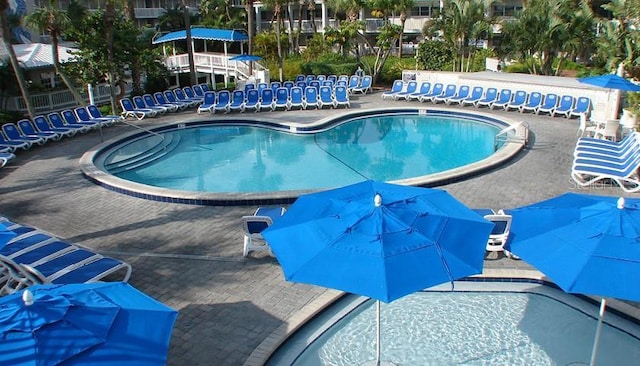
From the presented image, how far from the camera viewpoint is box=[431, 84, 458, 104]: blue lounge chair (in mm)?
21719

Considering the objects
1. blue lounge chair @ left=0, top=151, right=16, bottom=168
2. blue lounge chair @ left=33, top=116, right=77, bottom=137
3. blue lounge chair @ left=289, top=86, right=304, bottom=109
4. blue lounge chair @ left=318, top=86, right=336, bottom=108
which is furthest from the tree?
blue lounge chair @ left=0, top=151, right=16, bottom=168

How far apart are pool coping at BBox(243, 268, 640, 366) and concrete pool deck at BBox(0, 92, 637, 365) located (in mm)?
42

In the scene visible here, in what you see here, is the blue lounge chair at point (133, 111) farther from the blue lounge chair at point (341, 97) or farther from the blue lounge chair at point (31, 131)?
the blue lounge chair at point (341, 97)

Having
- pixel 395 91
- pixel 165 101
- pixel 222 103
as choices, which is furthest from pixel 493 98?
pixel 165 101

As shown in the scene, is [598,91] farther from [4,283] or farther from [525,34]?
[4,283]

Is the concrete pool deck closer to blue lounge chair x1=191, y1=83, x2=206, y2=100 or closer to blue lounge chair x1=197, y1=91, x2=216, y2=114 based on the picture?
blue lounge chair x1=197, y1=91, x2=216, y2=114

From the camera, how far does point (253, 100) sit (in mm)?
21891

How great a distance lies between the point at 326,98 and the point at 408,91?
→ 3.70 m

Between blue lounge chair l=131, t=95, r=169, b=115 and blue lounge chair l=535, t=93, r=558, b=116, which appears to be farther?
blue lounge chair l=131, t=95, r=169, b=115

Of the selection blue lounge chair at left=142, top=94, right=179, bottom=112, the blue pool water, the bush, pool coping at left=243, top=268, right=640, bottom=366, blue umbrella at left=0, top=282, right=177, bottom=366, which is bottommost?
pool coping at left=243, top=268, right=640, bottom=366

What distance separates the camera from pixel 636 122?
13.6 m

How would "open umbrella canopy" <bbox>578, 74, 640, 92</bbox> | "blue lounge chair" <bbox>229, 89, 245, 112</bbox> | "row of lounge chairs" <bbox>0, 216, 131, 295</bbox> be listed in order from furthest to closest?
"blue lounge chair" <bbox>229, 89, 245, 112</bbox> → "open umbrella canopy" <bbox>578, 74, 640, 92</bbox> → "row of lounge chairs" <bbox>0, 216, 131, 295</bbox>

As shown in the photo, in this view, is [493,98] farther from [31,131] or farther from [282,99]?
[31,131]

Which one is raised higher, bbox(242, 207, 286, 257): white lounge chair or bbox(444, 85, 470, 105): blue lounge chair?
bbox(444, 85, 470, 105): blue lounge chair
